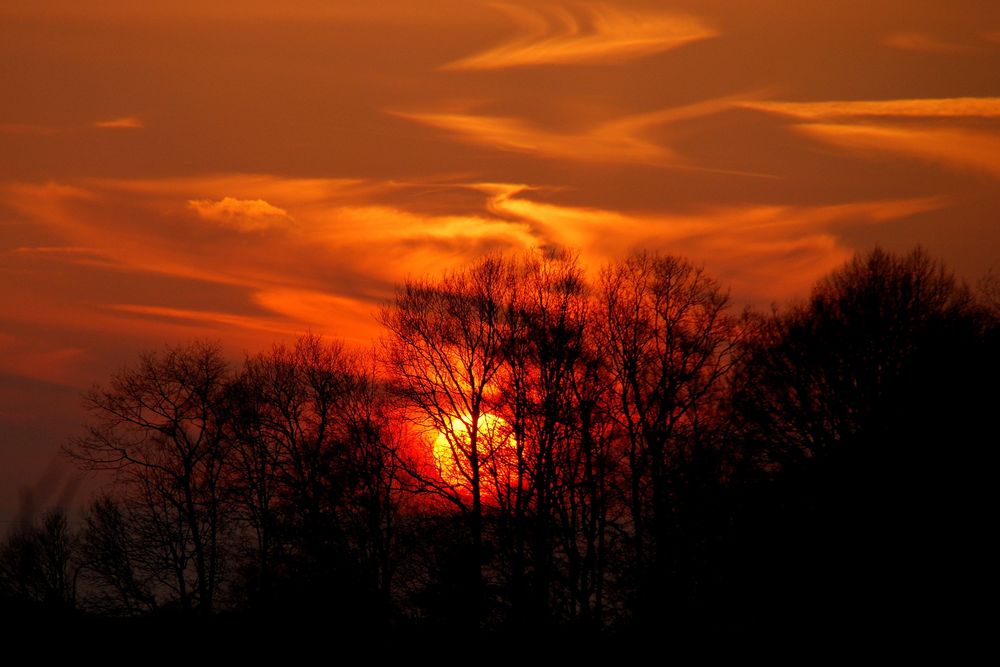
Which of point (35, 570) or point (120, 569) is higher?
point (120, 569)

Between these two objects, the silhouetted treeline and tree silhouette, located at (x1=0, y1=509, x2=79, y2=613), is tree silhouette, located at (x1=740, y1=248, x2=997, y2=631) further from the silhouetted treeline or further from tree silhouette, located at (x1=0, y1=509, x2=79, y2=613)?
tree silhouette, located at (x1=0, y1=509, x2=79, y2=613)

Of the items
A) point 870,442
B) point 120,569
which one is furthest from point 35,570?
point 120,569

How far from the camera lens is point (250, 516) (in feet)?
163

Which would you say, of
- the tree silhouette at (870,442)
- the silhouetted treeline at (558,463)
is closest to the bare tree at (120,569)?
the silhouetted treeline at (558,463)

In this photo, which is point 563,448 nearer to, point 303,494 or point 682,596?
point 682,596

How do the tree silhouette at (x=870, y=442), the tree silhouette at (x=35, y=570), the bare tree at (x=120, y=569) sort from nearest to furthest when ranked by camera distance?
1. the tree silhouette at (x=35, y=570)
2. the tree silhouette at (x=870, y=442)
3. the bare tree at (x=120, y=569)

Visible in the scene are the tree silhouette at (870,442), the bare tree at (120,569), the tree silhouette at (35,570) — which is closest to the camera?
the tree silhouette at (35,570)

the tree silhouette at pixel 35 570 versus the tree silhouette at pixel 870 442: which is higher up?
the tree silhouette at pixel 870 442

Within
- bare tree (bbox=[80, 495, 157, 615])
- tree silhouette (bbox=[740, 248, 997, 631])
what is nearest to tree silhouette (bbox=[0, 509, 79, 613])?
bare tree (bbox=[80, 495, 157, 615])

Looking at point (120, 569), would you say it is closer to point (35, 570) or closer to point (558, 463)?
point (558, 463)

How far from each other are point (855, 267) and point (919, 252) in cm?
274

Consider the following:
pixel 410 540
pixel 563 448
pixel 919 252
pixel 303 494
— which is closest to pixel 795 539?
pixel 563 448

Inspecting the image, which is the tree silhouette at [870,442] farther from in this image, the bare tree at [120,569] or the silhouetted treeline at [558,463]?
the bare tree at [120,569]

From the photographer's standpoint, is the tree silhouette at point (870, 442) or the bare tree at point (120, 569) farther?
the bare tree at point (120, 569)
